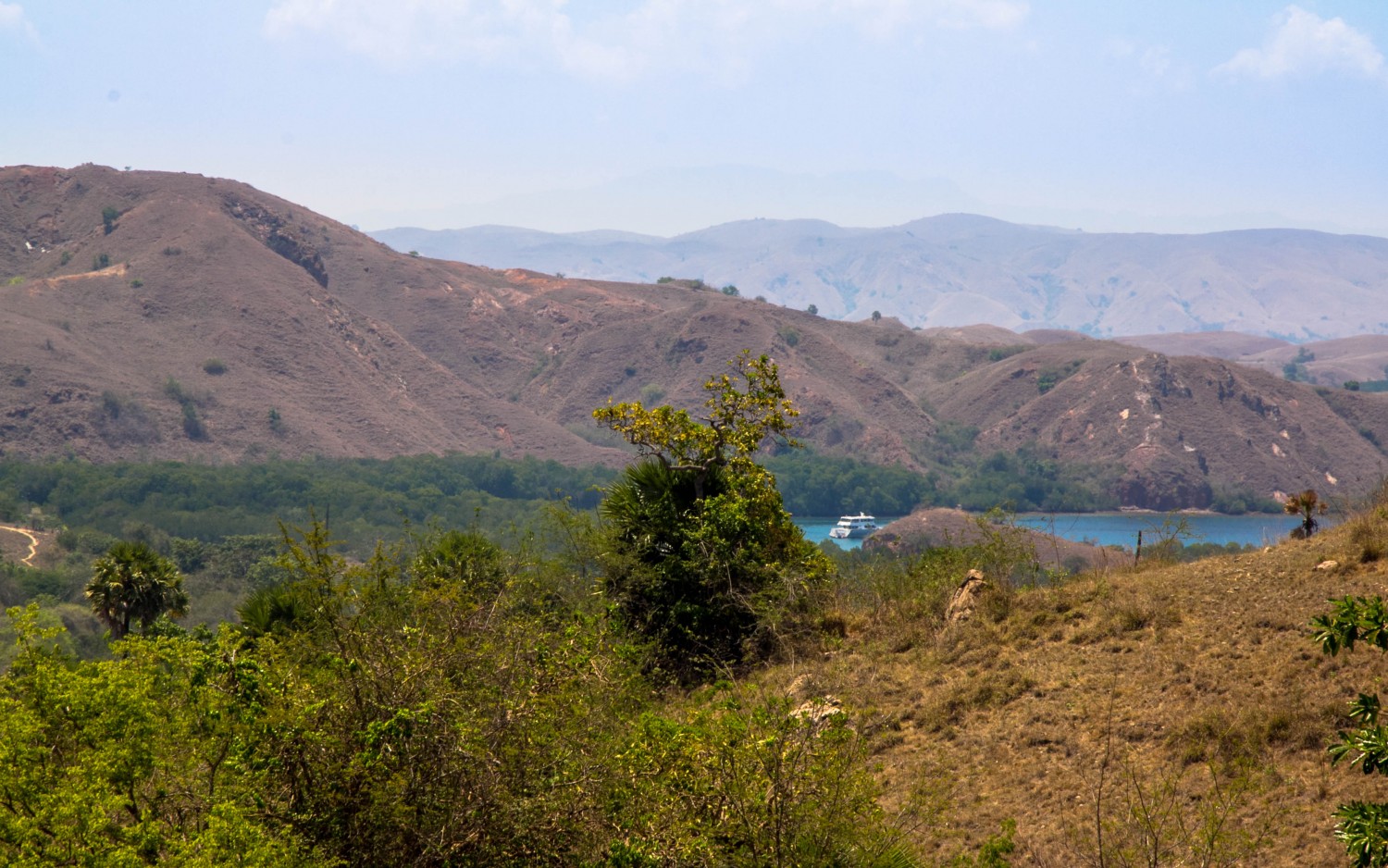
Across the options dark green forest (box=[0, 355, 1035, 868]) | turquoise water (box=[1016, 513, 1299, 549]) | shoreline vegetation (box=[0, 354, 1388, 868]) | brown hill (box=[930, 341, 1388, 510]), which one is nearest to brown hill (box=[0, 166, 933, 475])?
brown hill (box=[930, 341, 1388, 510])

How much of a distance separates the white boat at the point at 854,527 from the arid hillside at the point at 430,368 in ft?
63.6

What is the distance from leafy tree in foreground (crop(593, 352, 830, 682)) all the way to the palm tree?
52.6ft

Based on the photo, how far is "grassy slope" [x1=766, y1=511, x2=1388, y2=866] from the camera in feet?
28.0

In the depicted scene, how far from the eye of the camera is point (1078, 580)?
1404cm

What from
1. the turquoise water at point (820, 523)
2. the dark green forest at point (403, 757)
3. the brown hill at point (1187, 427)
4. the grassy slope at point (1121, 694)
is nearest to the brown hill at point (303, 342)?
the turquoise water at point (820, 523)

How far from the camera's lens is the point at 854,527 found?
105 metres

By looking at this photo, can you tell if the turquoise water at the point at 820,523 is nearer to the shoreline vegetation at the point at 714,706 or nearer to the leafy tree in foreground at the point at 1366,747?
the shoreline vegetation at the point at 714,706

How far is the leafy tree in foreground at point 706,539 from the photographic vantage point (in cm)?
1434

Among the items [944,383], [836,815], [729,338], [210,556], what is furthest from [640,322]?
[836,815]

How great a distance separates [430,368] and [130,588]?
110638 mm

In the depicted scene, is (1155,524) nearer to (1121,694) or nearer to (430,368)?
(430,368)

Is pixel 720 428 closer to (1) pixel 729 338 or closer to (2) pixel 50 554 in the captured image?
(2) pixel 50 554

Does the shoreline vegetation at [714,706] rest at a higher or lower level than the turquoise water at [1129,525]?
higher

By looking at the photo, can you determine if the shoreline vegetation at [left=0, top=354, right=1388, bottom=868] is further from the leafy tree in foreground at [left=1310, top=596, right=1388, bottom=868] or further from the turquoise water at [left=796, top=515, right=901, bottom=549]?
the turquoise water at [left=796, top=515, right=901, bottom=549]
